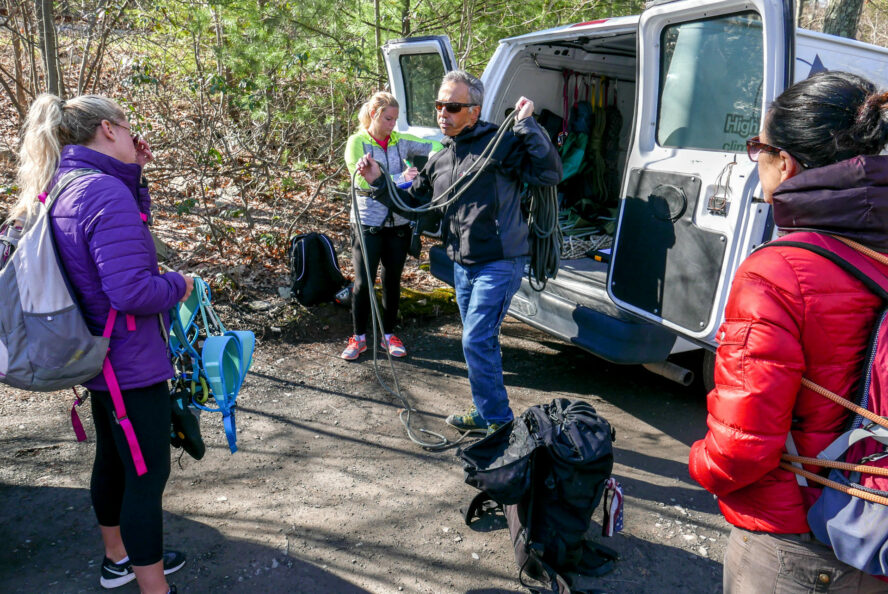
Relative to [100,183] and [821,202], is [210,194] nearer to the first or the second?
[100,183]


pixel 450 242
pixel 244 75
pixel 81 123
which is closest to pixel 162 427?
pixel 81 123

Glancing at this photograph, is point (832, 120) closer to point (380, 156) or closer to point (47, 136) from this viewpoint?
point (47, 136)

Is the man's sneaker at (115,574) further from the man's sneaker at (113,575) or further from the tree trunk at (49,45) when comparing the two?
the tree trunk at (49,45)

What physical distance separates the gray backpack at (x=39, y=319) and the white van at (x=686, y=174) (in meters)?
2.61

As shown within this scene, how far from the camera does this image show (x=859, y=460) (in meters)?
1.38

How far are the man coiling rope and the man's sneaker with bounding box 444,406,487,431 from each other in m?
0.16

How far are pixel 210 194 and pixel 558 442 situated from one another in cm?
579

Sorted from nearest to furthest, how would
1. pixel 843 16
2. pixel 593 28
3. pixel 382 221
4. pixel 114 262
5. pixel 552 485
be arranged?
1. pixel 114 262
2. pixel 552 485
3. pixel 593 28
4. pixel 382 221
5. pixel 843 16

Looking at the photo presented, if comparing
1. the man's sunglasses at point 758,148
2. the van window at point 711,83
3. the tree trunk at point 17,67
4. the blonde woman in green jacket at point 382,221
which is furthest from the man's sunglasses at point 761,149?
the tree trunk at point 17,67

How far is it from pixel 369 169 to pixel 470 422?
1.56 m

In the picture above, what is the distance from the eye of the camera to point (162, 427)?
88.0 inches

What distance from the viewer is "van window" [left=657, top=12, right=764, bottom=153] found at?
302 centimetres

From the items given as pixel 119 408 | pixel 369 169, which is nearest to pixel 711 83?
pixel 369 169

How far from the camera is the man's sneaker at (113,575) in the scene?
250cm
